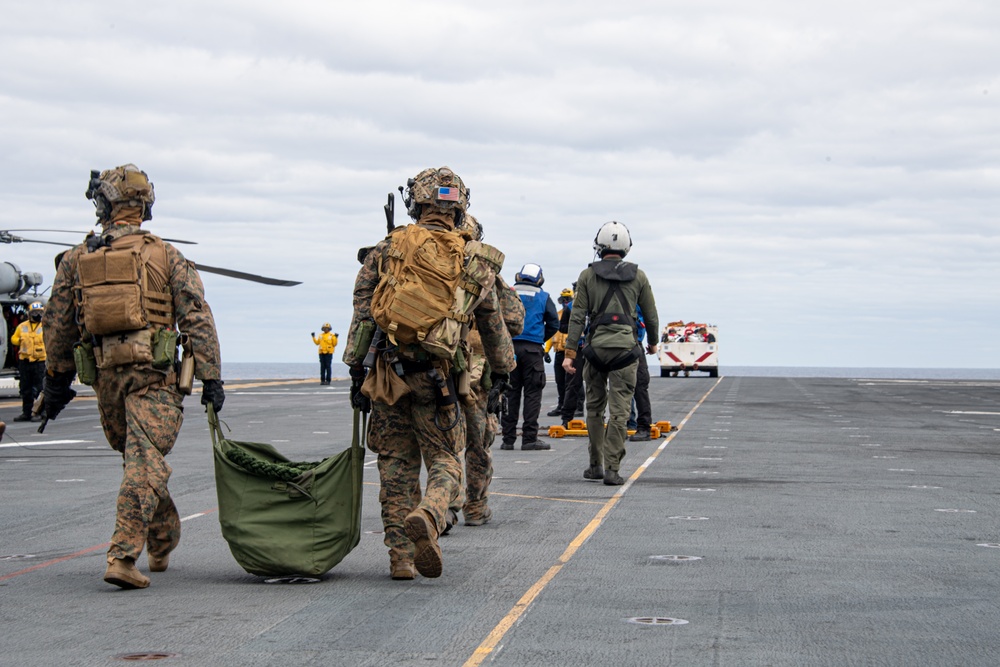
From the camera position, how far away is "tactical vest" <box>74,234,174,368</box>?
278 inches

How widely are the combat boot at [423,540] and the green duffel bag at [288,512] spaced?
0.53 m

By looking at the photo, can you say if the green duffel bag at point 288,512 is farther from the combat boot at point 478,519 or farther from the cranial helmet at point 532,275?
the cranial helmet at point 532,275

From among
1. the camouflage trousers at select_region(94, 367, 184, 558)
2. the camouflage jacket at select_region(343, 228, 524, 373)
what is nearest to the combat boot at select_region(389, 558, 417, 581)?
the camouflage jacket at select_region(343, 228, 524, 373)

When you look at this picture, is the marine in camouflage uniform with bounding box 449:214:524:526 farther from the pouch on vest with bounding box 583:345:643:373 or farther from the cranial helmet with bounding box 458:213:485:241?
the pouch on vest with bounding box 583:345:643:373

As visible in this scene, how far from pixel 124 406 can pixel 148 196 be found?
122 cm

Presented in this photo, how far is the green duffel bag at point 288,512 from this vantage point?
706 centimetres

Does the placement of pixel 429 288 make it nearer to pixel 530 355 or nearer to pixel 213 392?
pixel 213 392

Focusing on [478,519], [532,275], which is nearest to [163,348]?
[478,519]

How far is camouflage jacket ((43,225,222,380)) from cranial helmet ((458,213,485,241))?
5.38ft

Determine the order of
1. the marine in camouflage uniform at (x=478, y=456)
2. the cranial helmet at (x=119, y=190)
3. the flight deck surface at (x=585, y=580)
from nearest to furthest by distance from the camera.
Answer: the flight deck surface at (x=585, y=580) < the cranial helmet at (x=119, y=190) < the marine in camouflage uniform at (x=478, y=456)

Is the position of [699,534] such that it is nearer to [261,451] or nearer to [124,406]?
[261,451]

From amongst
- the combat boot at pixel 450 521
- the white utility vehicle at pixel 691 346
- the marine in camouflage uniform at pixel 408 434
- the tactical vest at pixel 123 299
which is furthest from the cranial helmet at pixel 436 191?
the white utility vehicle at pixel 691 346

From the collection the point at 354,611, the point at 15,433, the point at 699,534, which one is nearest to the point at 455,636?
the point at 354,611

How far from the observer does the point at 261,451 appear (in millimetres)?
7426
